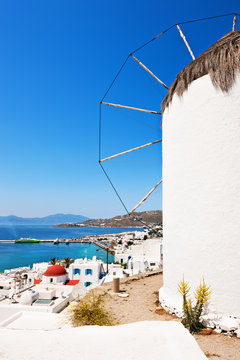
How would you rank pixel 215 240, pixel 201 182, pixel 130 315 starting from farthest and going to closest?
pixel 130 315, pixel 201 182, pixel 215 240

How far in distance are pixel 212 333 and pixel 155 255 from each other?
28.9m

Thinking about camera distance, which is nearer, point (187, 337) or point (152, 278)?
point (187, 337)

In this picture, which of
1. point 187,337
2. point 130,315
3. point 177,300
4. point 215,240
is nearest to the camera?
point 187,337

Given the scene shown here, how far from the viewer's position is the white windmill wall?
500cm

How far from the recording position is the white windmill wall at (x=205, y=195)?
5.00m

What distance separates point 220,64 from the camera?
5.36 meters

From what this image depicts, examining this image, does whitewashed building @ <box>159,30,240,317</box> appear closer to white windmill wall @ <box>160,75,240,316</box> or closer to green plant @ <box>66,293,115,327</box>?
white windmill wall @ <box>160,75,240,316</box>

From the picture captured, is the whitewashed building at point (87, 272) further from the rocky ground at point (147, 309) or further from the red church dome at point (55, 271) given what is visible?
the rocky ground at point (147, 309)

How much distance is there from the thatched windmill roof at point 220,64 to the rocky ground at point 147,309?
5.30 meters

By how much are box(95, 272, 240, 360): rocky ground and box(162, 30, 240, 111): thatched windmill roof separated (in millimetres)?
5300

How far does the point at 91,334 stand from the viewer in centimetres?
204

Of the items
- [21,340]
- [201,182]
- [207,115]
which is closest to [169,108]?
[207,115]

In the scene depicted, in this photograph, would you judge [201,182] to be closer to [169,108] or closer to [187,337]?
[169,108]

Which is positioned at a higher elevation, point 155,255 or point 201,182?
point 201,182
